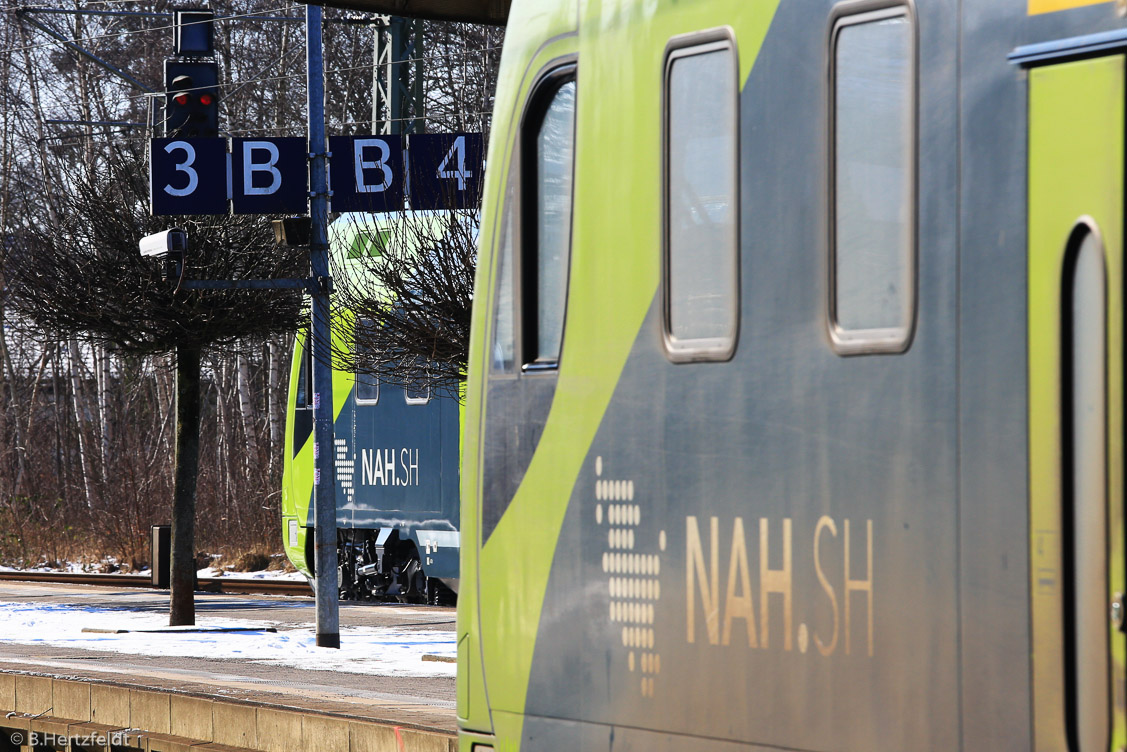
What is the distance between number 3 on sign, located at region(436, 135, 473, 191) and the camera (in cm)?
Answer: 1359

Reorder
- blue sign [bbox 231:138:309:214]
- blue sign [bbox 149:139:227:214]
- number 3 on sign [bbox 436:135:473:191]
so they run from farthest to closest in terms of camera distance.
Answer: blue sign [bbox 231:138:309:214] < number 3 on sign [bbox 436:135:473:191] < blue sign [bbox 149:139:227:214]

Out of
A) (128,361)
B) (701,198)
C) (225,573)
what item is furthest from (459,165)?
(128,361)

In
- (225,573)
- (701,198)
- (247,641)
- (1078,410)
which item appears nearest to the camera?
(1078,410)

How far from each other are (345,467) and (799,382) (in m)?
15.5

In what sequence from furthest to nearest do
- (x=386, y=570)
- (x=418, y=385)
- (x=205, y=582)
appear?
(x=205, y=582), (x=386, y=570), (x=418, y=385)

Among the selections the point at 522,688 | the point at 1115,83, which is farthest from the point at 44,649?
the point at 1115,83

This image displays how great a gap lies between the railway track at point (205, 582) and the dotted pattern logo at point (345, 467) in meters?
2.54

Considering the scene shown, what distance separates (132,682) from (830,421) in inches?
285

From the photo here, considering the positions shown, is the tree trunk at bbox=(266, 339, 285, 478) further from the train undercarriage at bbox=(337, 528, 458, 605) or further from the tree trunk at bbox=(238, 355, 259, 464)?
the train undercarriage at bbox=(337, 528, 458, 605)

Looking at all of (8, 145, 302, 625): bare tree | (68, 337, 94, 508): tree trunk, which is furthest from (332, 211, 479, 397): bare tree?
(68, 337, 94, 508): tree trunk

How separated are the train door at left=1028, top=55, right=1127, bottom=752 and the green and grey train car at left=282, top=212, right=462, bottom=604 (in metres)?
13.2

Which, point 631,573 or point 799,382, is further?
point 631,573

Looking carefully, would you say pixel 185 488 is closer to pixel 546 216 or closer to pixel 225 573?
pixel 225 573

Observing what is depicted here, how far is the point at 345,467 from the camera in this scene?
1888 cm
